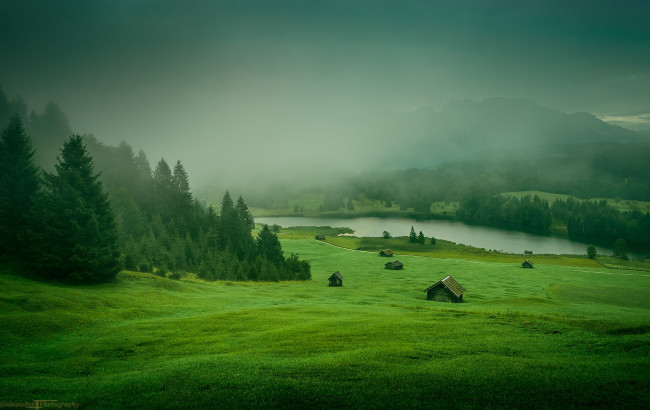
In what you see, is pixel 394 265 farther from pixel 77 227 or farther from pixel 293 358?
pixel 293 358

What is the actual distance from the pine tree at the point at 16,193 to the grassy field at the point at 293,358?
7.40m

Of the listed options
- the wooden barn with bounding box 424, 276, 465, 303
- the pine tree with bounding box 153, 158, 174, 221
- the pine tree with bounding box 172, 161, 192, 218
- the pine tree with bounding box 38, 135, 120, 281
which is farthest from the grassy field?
the pine tree with bounding box 153, 158, 174, 221

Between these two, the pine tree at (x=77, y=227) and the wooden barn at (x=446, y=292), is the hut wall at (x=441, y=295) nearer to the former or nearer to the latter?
the wooden barn at (x=446, y=292)

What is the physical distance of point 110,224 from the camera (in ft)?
156

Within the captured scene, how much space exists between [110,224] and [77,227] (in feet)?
14.1

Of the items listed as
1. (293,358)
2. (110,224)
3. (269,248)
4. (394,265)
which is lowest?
(394,265)

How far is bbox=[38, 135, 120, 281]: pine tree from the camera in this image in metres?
42.4

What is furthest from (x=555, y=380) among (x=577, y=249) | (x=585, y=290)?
(x=577, y=249)

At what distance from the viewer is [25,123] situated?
4269 inches

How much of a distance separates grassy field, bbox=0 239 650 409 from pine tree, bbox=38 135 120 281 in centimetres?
408

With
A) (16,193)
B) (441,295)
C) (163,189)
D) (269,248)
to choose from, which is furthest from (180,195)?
(441,295)

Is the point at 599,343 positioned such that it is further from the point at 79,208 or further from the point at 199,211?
the point at 199,211

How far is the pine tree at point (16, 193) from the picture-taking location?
43.8 meters

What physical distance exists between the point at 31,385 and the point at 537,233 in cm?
23610
